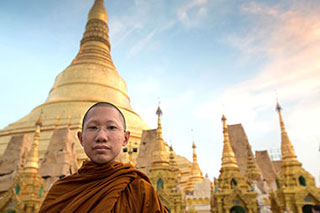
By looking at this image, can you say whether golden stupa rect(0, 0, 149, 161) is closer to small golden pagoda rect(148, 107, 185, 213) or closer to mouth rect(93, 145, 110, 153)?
small golden pagoda rect(148, 107, 185, 213)

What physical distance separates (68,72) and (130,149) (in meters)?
11.3

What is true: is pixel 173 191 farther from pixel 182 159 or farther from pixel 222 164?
pixel 182 159

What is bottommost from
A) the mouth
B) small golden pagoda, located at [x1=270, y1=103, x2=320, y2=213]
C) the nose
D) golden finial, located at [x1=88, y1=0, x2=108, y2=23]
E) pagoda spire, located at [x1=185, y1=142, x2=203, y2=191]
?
the mouth

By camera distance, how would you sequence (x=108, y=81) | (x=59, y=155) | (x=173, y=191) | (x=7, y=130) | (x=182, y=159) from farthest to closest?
(x=108, y=81), (x=182, y=159), (x=7, y=130), (x=59, y=155), (x=173, y=191)

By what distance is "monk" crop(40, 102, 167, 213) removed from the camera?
1333 millimetres

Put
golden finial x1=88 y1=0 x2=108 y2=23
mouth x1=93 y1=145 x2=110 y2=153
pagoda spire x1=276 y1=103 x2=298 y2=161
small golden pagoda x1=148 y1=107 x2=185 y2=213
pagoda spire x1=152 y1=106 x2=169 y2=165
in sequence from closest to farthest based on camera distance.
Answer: mouth x1=93 y1=145 x2=110 y2=153 < small golden pagoda x1=148 y1=107 x2=185 y2=213 < pagoda spire x1=152 y1=106 x2=169 y2=165 < pagoda spire x1=276 y1=103 x2=298 y2=161 < golden finial x1=88 y1=0 x2=108 y2=23

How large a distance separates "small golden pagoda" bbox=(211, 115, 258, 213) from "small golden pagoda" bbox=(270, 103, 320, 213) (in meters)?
1.41

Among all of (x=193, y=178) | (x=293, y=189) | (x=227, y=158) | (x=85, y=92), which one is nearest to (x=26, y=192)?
(x=227, y=158)

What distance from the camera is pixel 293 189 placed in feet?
41.4

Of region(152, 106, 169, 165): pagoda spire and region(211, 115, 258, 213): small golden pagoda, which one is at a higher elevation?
region(152, 106, 169, 165): pagoda spire

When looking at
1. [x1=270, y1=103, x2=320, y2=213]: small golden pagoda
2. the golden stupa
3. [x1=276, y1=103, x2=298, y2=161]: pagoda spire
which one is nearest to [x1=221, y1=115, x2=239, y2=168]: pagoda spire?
[x1=270, y1=103, x2=320, y2=213]: small golden pagoda

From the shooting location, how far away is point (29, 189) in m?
12.2

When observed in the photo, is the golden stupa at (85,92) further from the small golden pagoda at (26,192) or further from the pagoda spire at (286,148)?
the pagoda spire at (286,148)

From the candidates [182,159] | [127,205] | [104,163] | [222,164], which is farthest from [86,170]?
[182,159]
